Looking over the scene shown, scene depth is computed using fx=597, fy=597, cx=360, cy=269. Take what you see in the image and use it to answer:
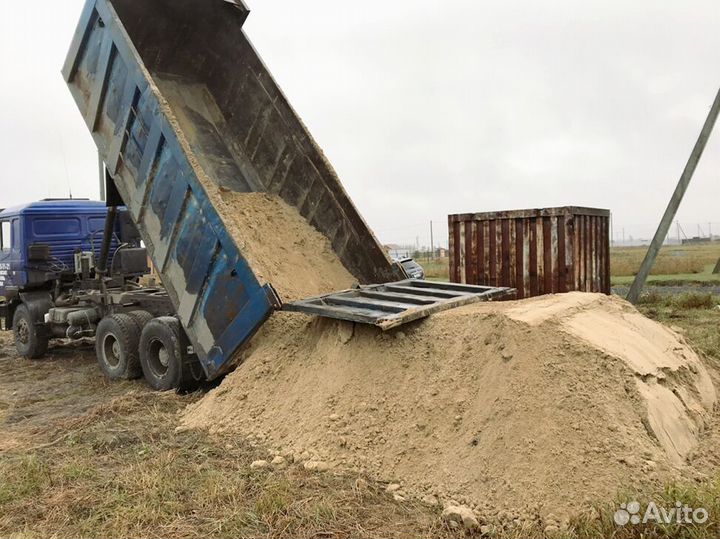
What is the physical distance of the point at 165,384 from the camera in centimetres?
686

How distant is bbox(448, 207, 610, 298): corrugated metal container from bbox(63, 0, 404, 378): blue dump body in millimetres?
2289

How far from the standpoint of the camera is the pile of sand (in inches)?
256

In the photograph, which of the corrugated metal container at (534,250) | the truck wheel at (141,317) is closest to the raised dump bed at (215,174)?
the truck wheel at (141,317)

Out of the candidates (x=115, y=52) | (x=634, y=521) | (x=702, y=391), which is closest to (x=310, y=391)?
(x=634, y=521)

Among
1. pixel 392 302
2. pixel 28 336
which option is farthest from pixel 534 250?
pixel 28 336

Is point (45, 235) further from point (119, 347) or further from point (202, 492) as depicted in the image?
point (202, 492)

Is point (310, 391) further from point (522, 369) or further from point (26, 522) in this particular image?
point (26, 522)

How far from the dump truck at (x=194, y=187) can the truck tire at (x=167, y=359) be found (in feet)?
0.05

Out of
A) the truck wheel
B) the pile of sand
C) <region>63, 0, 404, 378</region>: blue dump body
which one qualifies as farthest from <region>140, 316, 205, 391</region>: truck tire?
the pile of sand

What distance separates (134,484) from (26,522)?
667 millimetres

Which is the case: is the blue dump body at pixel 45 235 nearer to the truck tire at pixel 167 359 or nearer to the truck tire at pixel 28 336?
the truck tire at pixel 28 336

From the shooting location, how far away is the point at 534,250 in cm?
819

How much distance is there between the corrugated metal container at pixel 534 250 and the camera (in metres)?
7.97

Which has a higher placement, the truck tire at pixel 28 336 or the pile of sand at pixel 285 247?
the pile of sand at pixel 285 247
